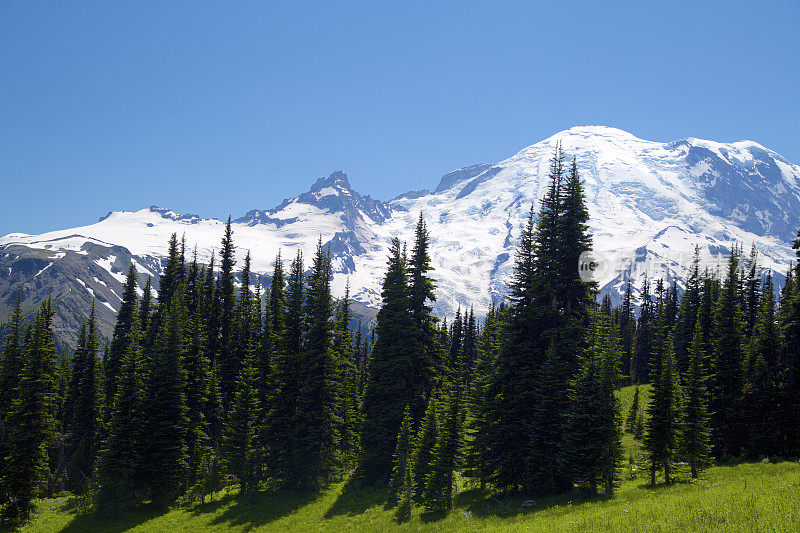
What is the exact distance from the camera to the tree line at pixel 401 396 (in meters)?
31.9

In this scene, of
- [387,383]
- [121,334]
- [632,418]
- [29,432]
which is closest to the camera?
[387,383]

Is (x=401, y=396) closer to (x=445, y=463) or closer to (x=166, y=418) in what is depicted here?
(x=445, y=463)

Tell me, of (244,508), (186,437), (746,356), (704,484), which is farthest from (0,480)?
(746,356)

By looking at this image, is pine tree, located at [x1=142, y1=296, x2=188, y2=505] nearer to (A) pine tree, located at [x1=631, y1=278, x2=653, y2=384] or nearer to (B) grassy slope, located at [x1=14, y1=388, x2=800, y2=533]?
(B) grassy slope, located at [x1=14, y1=388, x2=800, y2=533]

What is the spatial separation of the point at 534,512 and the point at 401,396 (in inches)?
669

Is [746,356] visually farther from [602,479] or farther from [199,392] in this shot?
[199,392]

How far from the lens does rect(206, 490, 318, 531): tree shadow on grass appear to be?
37.8 metres

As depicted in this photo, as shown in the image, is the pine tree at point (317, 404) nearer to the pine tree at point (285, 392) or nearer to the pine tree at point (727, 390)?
the pine tree at point (285, 392)

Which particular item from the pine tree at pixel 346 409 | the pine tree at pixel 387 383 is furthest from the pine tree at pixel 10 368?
the pine tree at pixel 387 383

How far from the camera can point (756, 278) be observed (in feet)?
239

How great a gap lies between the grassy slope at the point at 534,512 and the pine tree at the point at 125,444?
2235mm

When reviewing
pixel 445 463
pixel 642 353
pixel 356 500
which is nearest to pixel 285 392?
pixel 356 500

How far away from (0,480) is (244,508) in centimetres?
2307

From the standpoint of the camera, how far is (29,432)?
4625 cm
